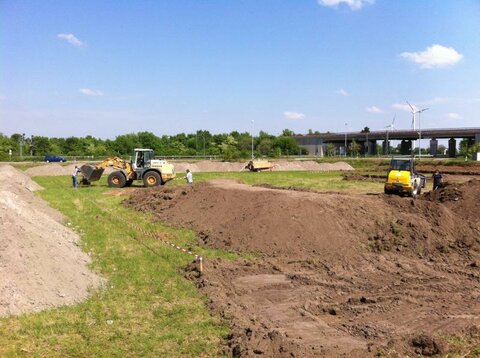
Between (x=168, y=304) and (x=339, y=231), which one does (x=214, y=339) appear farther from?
(x=339, y=231)

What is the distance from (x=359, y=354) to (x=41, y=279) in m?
5.86

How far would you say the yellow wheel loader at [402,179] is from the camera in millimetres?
22219

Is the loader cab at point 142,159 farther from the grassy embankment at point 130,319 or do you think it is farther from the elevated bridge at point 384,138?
the elevated bridge at point 384,138

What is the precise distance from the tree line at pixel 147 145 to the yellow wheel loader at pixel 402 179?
47557 mm

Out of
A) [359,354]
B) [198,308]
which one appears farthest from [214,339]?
[359,354]

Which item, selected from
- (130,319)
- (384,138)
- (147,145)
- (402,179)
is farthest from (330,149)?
(130,319)

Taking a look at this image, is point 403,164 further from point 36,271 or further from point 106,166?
point 106,166

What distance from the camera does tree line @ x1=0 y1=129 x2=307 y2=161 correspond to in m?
84.8

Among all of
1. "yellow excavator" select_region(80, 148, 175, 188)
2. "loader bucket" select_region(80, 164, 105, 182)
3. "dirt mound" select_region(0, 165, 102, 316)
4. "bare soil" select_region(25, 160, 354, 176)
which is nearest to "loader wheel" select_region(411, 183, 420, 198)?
"yellow excavator" select_region(80, 148, 175, 188)

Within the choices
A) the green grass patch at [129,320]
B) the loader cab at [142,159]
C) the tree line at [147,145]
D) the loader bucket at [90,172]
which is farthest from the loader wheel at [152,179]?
the tree line at [147,145]

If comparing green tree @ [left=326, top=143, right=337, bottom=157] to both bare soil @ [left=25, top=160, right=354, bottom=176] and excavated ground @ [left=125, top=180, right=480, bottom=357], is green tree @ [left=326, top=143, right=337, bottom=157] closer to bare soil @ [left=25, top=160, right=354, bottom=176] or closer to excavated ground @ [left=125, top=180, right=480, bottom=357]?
bare soil @ [left=25, top=160, right=354, bottom=176]

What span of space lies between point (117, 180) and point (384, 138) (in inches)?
→ 3659

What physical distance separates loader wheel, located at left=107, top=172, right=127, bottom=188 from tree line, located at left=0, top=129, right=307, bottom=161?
40275mm

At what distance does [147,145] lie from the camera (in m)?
94.9
